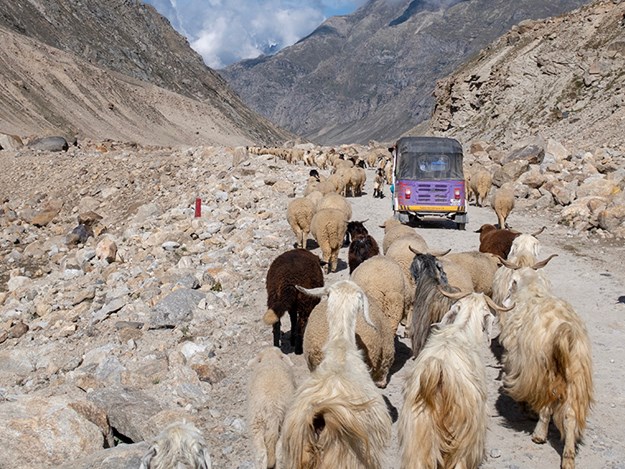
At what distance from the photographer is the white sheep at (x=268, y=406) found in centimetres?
530

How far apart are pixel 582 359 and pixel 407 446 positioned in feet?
5.76

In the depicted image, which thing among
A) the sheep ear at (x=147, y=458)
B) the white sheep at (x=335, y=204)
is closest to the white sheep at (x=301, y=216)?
the white sheep at (x=335, y=204)

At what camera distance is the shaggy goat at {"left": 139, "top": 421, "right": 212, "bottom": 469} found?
3738 mm

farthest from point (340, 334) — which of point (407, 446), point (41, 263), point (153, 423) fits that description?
point (41, 263)

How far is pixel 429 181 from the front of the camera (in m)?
16.8

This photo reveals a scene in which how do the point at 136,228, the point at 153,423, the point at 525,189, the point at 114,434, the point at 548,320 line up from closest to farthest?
1. the point at 548,320
2. the point at 153,423
3. the point at 114,434
4. the point at 136,228
5. the point at 525,189

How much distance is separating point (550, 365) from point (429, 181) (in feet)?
38.9

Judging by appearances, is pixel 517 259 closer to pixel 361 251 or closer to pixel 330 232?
pixel 361 251

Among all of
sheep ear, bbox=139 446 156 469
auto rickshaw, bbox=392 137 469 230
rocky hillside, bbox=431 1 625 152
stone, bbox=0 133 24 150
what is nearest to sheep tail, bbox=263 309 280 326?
sheep ear, bbox=139 446 156 469

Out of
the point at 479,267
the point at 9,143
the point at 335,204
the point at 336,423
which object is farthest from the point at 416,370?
the point at 9,143

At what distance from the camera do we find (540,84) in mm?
49125

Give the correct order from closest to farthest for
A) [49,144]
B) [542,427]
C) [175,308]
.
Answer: [542,427] → [175,308] → [49,144]

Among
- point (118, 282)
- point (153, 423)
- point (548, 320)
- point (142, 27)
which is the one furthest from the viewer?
point (142, 27)

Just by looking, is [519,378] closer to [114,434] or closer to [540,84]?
[114,434]
